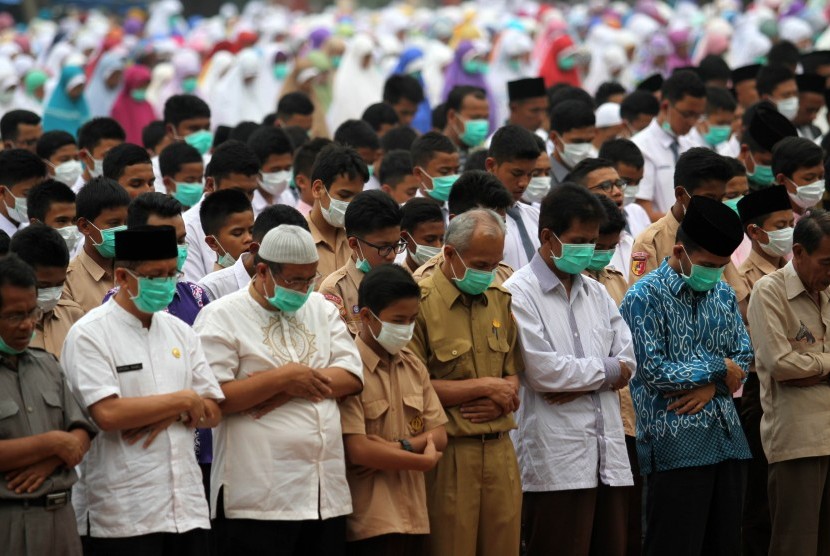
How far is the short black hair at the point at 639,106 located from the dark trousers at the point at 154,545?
A: 7.44m

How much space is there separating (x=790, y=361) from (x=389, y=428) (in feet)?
6.60

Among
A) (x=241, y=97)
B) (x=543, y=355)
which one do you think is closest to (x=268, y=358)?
(x=543, y=355)

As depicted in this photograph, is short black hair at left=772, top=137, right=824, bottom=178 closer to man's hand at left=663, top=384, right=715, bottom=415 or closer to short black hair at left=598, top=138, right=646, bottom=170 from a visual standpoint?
short black hair at left=598, top=138, right=646, bottom=170

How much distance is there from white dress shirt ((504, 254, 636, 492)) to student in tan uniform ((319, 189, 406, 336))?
0.62m

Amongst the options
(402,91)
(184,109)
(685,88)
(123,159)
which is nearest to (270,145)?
(123,159)

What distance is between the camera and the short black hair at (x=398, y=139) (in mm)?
11602

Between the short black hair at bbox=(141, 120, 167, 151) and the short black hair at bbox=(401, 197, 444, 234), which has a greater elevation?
the short black hair at bbox=(141, 120, 167, 151)

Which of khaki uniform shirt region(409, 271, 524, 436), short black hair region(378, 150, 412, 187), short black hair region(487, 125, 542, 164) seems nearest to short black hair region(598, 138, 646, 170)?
short black hair region(487, 125, 542, 164)

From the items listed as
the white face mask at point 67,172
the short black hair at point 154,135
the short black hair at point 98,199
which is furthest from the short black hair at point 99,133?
the short black hair at point 98,199

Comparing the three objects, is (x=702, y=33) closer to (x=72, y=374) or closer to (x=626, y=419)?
(x=626, y=419)

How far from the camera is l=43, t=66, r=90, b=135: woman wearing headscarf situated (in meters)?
15.7

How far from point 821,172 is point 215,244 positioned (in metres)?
3.96

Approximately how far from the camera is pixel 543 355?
6.73 m

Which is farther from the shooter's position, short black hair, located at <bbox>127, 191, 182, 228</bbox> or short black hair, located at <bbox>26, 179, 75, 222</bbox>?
short black hair, located at <bbox>26, 179, 75, 222</bbox>
